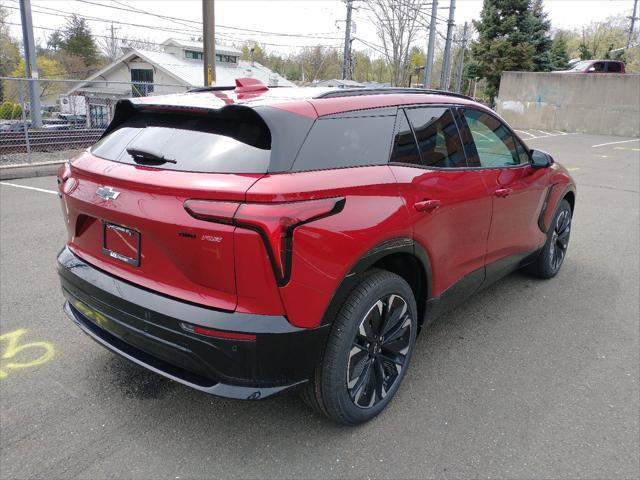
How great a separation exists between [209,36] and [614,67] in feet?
79.2

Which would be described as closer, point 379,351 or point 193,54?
point 379,351

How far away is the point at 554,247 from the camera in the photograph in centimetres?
492

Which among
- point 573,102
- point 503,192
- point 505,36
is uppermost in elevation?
point 505,36

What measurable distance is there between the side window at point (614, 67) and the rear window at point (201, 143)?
3182cm

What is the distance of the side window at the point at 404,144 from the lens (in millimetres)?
2807

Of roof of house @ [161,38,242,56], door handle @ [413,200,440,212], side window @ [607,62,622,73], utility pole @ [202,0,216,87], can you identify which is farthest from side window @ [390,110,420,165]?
roof of house @ [161,38,242,56]

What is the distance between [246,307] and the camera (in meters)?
2.15

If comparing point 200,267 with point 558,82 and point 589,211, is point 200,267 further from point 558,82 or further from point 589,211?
point 558,82

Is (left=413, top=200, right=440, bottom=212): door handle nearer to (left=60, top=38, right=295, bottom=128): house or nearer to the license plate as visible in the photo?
the license plate

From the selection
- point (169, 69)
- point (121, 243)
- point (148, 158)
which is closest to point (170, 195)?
point (148, 158)

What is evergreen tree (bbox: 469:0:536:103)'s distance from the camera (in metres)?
33.8

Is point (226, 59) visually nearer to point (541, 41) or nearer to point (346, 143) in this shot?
point (541, 41)

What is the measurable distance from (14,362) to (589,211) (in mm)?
7882

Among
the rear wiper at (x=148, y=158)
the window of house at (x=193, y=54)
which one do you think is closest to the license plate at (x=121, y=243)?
the rear wiper at (x=148, y=158)
